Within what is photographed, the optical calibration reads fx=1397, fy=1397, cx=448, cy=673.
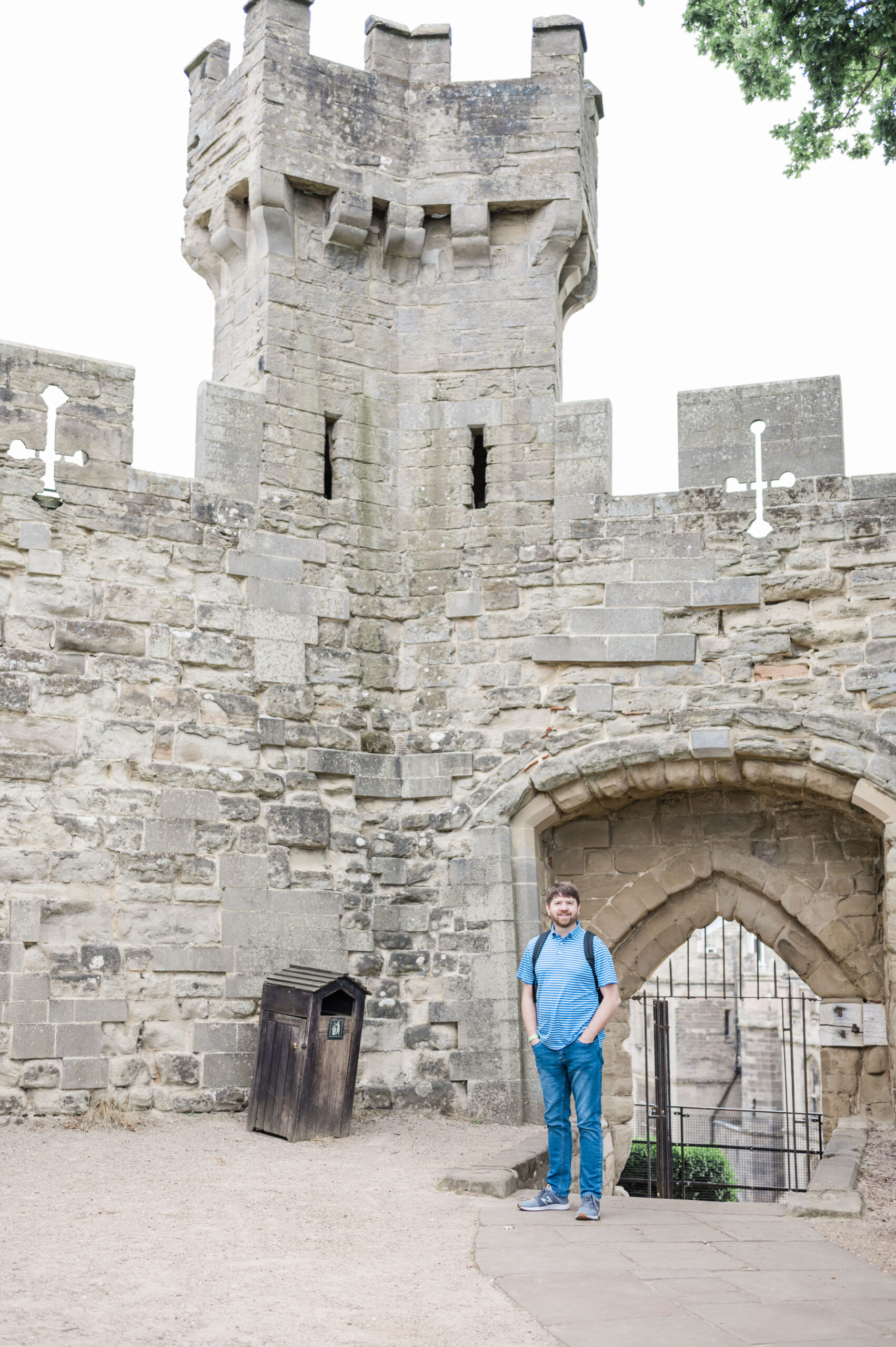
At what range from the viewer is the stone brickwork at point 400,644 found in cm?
700

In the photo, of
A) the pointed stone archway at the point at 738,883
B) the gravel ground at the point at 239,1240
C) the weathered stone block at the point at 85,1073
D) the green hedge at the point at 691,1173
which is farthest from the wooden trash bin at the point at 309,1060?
the green hedge at the point at 691,1173

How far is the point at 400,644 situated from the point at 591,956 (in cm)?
326

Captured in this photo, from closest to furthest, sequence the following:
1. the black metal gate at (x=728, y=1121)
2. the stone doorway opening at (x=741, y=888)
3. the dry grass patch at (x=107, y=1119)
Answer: the dry grass patch at (x=107, y=1119)
the stone doorway opening at (x=741, y=888)
the black metal gate at (x=728, y=1121)

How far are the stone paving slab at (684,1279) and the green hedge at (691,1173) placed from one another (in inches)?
232

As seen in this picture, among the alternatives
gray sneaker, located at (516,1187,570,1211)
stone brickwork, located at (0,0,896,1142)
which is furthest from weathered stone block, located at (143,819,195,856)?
gray sneaker, located at (516,1187,570,1211)

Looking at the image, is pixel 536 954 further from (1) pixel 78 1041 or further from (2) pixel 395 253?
(2) pixel 395 253

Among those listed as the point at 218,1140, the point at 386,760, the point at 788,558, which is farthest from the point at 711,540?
the point at 218,1140

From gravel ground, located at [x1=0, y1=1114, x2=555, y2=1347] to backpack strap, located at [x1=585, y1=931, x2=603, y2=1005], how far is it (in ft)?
2.91

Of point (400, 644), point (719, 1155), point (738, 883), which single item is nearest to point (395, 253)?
point (400, 644)

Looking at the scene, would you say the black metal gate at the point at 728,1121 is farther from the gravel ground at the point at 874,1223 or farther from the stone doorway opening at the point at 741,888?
the gravel ground at the point at 874,1223

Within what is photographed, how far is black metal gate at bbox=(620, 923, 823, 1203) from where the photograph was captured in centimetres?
1017

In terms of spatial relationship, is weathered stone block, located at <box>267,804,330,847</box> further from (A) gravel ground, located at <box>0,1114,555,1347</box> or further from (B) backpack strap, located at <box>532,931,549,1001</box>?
(B) backpack strap, located at <box>532,931,549,1001</box>

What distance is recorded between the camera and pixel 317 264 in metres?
8.19

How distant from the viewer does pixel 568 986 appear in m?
5.11
